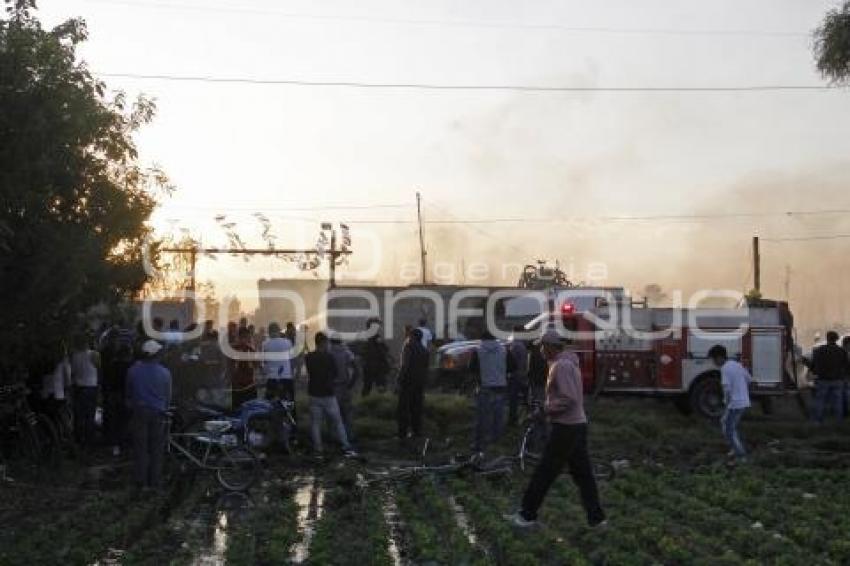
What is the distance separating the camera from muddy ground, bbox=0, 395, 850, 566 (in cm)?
944

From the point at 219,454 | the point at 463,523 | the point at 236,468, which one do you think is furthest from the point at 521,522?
the point at 219,454

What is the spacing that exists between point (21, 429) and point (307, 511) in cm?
532

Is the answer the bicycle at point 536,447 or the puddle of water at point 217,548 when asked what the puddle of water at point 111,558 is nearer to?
the puddle of water at point 217,548

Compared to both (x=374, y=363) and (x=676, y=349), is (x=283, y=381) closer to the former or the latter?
(x=374, y=363)

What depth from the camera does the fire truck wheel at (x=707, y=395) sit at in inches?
891

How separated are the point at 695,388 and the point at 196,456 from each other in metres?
12.2

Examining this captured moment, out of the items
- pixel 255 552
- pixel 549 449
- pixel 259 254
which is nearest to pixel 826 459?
pixel 549 449

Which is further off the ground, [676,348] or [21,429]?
[676,348]

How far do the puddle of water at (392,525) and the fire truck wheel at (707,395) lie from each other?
36.3ft

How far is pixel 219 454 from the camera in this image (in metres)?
13.9

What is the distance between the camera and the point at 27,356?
15.2 m

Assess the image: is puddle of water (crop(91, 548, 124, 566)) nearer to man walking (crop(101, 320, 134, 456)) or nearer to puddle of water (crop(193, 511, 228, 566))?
puddle of water (crop(193, 511, 228, 566))

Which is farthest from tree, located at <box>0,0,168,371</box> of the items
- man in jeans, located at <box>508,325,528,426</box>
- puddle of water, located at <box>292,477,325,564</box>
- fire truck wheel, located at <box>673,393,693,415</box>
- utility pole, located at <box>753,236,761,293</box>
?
utility pole, located at <box>753,236,761,293</box>

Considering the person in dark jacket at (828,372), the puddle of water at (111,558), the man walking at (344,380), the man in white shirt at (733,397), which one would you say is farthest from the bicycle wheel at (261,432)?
the person in dark jacket at (828,372)
